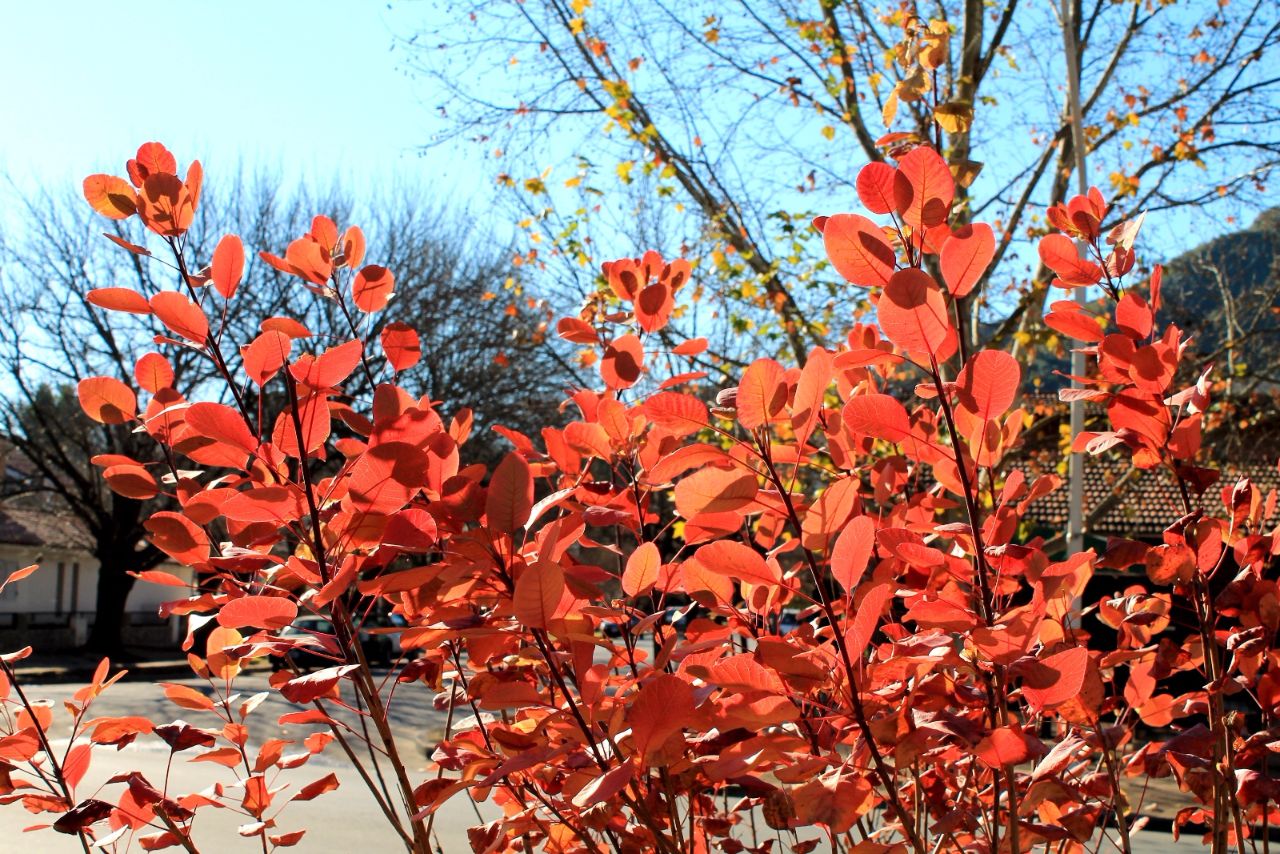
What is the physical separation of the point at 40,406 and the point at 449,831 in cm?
1774

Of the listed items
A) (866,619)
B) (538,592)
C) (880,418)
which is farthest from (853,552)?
(538,592)

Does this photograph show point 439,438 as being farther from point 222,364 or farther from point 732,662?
point 732,662

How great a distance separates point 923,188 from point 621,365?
494 mm

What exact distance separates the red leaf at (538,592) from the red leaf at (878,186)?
1.65ft

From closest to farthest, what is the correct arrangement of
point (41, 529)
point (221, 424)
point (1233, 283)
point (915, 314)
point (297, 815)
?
1. point (915, 314)
2. point (221, 424)
3. point (297, 815)
4. point (1233, 283)
5. point (41, 529)

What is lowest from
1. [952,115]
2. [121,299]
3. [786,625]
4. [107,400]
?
[786,625]

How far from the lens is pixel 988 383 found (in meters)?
1.10

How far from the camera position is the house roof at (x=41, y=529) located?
2897cm

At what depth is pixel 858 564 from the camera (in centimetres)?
102

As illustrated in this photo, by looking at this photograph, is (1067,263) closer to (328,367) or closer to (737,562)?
(737,562)

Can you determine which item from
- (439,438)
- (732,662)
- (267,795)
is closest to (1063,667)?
(732,662)

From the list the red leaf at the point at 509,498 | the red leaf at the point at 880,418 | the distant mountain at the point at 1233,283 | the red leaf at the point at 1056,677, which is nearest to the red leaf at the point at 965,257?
the red leaf at the point at 880,418

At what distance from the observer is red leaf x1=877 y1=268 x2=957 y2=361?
1000 millimetres

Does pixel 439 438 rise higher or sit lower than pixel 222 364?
lower
